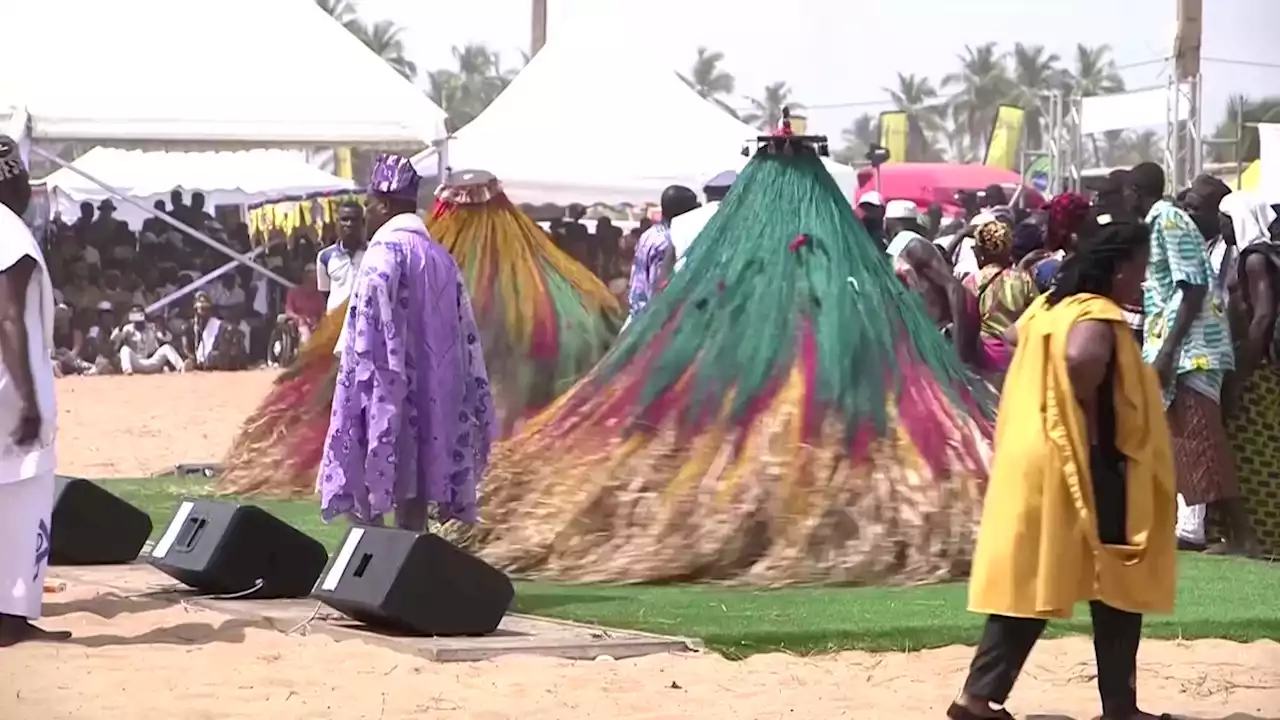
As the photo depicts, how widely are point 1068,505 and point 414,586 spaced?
2635 mm

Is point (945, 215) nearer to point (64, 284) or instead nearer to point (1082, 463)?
point (64, 284)

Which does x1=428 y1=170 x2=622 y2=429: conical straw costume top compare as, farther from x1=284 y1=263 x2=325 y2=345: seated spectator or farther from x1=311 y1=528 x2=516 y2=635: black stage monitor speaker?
x1=284 y1=263 x2=325 y2=345: seated spectator

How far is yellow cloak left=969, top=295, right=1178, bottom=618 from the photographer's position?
255 inches

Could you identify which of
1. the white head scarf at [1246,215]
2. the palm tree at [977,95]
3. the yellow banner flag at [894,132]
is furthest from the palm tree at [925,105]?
the white head scarf at [1246,215]

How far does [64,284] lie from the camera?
27.5 meters

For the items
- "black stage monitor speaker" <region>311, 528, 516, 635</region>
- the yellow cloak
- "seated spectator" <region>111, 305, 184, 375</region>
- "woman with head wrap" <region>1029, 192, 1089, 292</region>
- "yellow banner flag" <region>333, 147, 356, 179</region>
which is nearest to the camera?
the yellow cloak

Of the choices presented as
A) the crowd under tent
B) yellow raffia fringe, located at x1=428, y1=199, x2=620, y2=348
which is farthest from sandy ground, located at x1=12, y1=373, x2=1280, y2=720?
the crowd under tent

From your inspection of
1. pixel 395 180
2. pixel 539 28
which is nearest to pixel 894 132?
pixel 539 28

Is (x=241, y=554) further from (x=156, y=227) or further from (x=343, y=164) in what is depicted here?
(x=343, y=164)

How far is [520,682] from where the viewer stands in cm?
754

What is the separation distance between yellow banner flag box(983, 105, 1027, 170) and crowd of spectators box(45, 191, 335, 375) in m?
16.3

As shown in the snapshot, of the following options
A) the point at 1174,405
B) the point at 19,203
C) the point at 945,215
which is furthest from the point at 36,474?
the point at 945,215

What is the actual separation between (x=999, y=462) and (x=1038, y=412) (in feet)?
0.64

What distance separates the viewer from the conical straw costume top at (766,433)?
9836 millimetres
